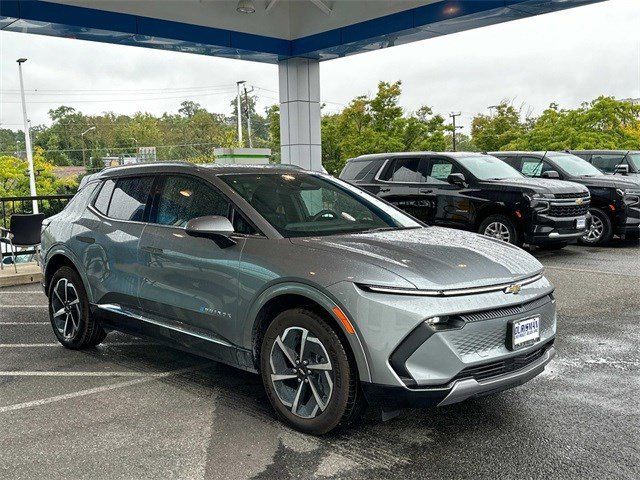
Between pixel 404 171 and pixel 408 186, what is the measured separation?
32 centimetres

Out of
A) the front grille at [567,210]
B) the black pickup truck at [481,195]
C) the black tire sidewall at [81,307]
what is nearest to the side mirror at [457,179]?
the black pickup truck at [481,195]

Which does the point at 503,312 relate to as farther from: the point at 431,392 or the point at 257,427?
the point at 257,427

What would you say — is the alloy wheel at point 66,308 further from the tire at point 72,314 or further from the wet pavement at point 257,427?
the wet pavement at point 257,427

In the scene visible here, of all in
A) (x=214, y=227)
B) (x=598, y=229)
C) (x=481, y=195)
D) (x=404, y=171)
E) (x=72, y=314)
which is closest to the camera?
(x=214, y=227)

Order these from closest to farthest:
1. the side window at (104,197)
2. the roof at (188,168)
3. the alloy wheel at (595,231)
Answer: the roof at (188,168) → the side window at (104,197) → the alloy wheel at (595,231)

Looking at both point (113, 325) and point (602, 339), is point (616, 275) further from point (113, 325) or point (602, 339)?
point (113, 325)

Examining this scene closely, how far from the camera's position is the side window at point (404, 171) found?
1167 centimetres

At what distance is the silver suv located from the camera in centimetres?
341

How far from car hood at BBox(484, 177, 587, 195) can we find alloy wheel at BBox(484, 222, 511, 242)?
2.24 feet

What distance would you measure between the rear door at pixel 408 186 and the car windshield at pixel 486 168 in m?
0.77

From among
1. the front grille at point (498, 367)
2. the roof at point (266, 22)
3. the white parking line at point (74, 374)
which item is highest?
the roof at point (266, 22)

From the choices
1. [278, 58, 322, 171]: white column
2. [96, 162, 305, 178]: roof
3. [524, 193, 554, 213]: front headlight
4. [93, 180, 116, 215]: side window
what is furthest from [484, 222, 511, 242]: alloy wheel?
[93, 180, 116, 215]: side window

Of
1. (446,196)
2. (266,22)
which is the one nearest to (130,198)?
(446,196)

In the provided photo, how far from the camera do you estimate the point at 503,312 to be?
3.58m
